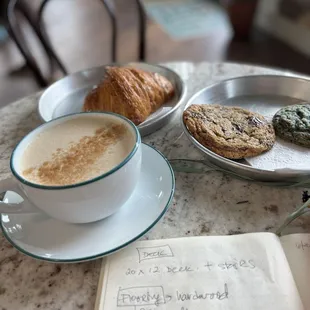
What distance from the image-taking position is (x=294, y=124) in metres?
0.65

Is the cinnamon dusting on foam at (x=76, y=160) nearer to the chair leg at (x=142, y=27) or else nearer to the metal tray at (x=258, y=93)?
the metal tray at (x=258, y=93)

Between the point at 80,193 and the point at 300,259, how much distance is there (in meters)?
0.28

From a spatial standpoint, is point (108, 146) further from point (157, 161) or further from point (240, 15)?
point (240, 15)

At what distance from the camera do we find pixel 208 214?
1.79 feet

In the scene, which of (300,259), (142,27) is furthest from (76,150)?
(142,27)

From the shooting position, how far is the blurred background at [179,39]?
87.2 inches

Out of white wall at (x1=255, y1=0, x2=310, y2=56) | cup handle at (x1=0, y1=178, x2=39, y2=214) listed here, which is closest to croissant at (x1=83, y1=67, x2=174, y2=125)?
cup handle at (x1=0, y1=178, x2=39, y2=214)

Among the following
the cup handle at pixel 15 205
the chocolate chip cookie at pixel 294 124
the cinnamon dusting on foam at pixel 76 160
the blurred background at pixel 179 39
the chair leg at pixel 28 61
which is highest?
the cinnamon dusting on foam at pixel 76 160

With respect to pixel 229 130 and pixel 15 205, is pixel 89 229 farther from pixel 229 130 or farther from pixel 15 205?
pixel 229 130

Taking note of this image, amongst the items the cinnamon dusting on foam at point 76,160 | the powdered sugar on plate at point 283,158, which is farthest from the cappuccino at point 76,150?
the powdered sugar on plate at point 283,158

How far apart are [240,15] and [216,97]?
6.25 ft

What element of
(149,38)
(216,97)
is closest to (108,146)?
(216,97)

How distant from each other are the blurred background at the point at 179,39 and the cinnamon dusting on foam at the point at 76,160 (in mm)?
1584

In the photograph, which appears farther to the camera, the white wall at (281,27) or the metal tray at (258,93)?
the white wall at (281,27)
